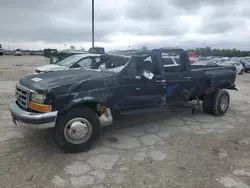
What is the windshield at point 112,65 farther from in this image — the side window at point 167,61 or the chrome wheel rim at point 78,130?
the chrome wheel rim at point 78,130

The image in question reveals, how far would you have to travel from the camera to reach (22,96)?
4199 mm

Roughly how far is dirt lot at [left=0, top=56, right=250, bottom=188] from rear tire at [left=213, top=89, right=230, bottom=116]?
78 cm

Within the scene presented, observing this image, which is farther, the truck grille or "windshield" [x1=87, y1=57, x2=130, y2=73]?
"windshield" [x1=87, y1=57, x2=130, y2=73]

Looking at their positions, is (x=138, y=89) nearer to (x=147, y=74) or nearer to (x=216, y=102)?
(x=147, y=74)

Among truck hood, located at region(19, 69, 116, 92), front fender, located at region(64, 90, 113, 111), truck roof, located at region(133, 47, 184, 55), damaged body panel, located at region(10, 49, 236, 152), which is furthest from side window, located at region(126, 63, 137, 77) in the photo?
front fender, located at region(64, 90, 113, 111)

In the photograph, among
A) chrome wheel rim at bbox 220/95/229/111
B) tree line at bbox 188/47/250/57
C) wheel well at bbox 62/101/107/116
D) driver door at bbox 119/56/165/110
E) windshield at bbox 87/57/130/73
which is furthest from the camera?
tree line at bbox 188/47/250/57

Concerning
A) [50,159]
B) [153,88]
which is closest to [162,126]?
[153,88]

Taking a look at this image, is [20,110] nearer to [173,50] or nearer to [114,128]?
[114,128]

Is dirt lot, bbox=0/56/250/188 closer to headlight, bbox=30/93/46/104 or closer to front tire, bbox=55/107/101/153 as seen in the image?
front tire, bbox=55/107/101/153

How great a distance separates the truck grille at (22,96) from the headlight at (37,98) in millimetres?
125

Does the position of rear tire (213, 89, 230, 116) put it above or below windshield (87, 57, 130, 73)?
below

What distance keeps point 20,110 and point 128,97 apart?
76.1 inches

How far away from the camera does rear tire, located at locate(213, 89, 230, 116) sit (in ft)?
21.6

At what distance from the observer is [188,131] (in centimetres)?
540
